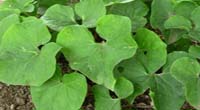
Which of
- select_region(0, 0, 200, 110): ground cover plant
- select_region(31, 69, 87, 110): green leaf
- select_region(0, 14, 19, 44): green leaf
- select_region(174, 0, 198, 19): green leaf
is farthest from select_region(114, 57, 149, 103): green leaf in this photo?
select_region(0, 14, 19, 44): green leaf

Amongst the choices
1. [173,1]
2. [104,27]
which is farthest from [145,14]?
[104,27]

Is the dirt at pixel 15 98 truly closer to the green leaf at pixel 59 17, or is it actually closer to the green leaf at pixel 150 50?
the green leaf at pixel 59 17

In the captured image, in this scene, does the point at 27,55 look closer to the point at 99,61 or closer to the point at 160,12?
the point at 99,61

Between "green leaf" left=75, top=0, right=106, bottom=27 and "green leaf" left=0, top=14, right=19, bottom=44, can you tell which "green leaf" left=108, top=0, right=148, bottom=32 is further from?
"green leaf" left=0, top=14, right=19, bottom=44

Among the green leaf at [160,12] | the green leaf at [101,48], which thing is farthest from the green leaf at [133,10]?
the green leaf at [101,48]

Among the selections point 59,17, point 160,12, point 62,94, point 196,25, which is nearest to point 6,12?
point 59,17
